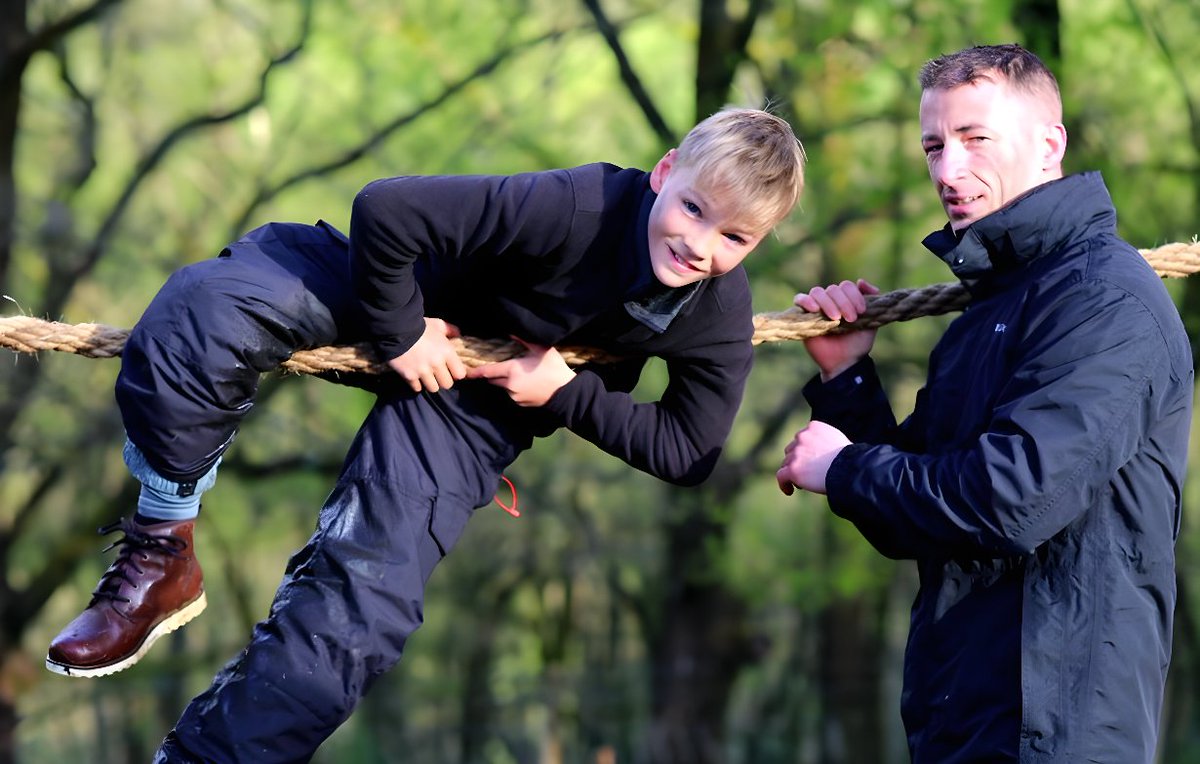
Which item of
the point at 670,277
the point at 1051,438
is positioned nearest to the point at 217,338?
the point at 670,277

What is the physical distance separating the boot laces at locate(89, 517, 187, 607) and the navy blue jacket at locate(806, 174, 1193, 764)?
4.17 feet

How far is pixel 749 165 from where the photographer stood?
2293mm

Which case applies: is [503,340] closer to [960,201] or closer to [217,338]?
[217,338]

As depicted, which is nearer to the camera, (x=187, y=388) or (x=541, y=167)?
(x=187, y=388)

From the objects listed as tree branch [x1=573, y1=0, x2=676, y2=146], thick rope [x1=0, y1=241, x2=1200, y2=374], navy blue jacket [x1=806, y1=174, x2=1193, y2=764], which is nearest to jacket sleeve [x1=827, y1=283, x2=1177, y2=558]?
navy blue jacket [x1=806, y1=174, x2=1193, y2=764]

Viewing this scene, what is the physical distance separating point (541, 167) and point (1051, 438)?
271 inches

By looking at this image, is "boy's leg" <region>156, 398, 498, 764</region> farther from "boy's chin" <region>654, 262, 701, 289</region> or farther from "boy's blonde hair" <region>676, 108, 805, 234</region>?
"boy's blonde hair" <region>676, 108, 805, 234</region>

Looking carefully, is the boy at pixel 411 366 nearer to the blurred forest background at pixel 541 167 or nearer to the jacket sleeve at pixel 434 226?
the jacket sleeve at pixel 434 226

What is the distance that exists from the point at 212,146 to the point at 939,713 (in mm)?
8587

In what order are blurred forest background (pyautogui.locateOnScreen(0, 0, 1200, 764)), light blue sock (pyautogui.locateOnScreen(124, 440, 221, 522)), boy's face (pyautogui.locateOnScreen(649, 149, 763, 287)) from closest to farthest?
1. boy's face (pyautogui.locateOnScreen(649, 149, 763, 287))
2. light blue sock (pyautogui.locateOnScreen(124, 440, 221, 522))
3. blurred forest background (pyautogui.locateOnScreen(0, 0, 1200, 764))

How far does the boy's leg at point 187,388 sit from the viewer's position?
237cm

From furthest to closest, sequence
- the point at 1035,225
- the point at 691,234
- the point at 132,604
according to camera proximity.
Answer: the point at 132,604 < the point at 691,234 < the point at 1035,225

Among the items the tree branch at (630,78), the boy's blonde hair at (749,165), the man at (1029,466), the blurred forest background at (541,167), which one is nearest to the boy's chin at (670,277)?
the boy's blonde hair at (749,165)

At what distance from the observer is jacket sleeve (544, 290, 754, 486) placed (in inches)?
101
